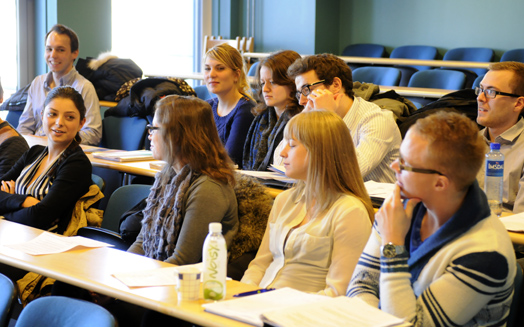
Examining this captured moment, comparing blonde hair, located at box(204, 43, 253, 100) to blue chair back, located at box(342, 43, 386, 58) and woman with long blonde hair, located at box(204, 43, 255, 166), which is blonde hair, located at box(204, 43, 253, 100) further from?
blue chair back, located at box(342, 43, 386, 58)

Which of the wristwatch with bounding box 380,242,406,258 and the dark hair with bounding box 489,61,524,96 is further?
the dark hair with bounding box 489,61,524,96

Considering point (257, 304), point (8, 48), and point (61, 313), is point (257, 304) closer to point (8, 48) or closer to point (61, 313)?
point (61, 313)

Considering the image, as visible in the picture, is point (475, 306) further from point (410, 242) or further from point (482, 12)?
point (482, 12)

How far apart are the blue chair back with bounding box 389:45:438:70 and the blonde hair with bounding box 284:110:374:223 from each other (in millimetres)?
5964

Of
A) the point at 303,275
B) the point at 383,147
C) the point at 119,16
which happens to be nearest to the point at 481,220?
the point at 303,275

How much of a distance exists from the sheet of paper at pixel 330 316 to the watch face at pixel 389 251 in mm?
136

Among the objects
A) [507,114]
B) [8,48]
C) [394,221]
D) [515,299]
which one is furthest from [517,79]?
[8,48]

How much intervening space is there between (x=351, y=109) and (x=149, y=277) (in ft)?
5.03

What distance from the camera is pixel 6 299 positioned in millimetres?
1739

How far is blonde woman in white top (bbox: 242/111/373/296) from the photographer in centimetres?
196

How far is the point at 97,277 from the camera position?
183 cm

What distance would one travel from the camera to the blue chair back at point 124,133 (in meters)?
4.65

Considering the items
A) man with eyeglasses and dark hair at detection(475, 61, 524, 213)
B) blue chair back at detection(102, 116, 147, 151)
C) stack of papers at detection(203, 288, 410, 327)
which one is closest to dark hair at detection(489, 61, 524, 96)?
man with eyeglasses and dark hair at detection(475, 61, 524, 213)

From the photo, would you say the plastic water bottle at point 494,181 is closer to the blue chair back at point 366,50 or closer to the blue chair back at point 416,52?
the blue chair back at point 416,52
